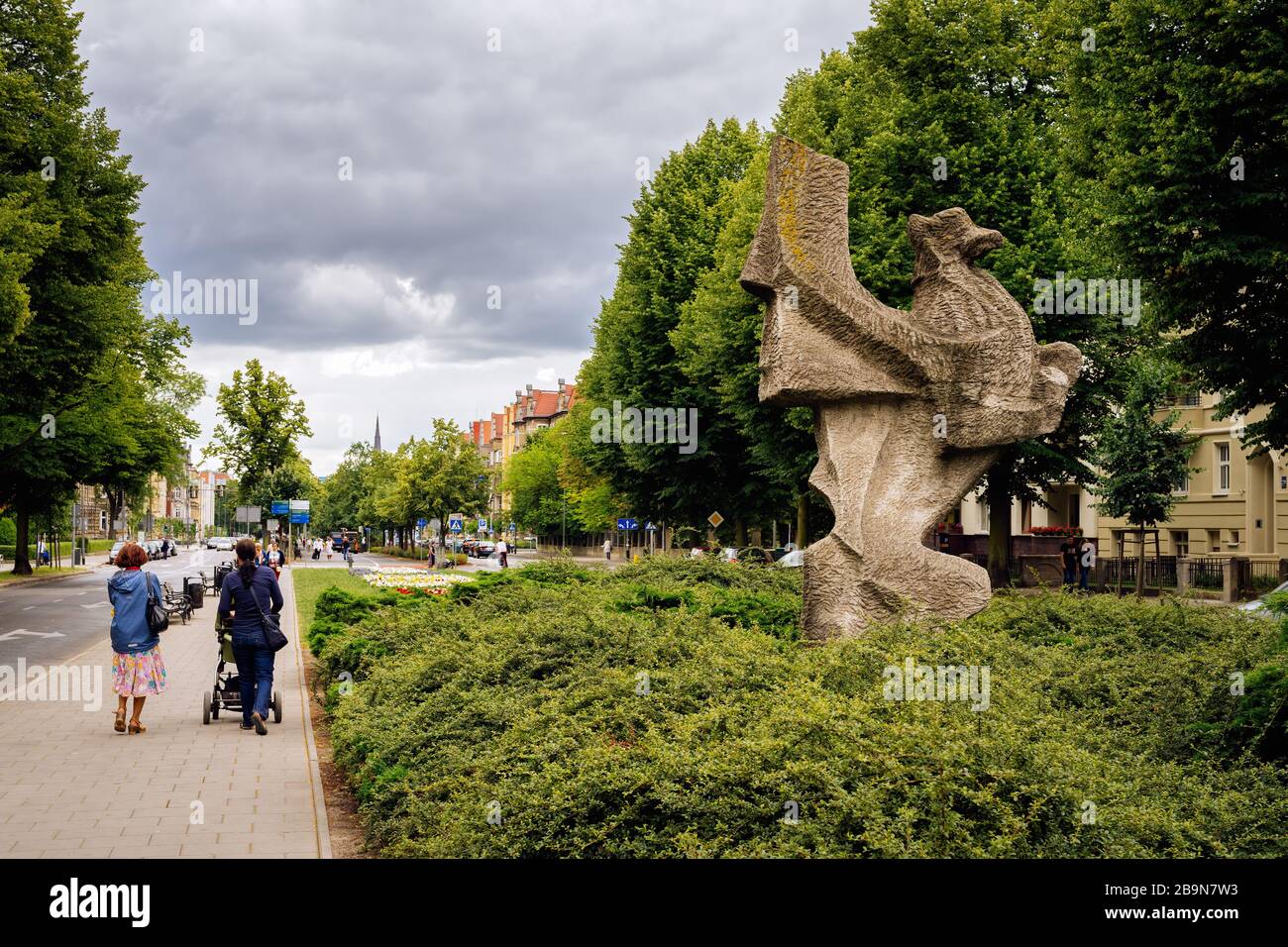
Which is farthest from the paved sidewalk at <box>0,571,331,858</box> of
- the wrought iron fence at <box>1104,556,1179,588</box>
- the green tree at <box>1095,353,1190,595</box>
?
the wrought iron fence at <box>1104,556,1179,588</box>

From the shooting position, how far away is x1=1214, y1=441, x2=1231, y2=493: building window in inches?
1662

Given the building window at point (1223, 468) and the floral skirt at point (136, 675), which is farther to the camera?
the building window at point (1223, 468)

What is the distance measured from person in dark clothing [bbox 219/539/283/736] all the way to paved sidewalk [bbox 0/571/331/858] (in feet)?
1.06

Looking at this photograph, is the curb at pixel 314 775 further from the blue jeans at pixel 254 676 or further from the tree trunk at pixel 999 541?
the tree trunk at pixel 999 541

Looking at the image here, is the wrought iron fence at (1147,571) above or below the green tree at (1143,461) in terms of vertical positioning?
below

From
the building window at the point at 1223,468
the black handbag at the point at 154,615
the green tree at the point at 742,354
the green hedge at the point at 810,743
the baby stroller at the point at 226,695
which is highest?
the green tree at the point at 742,354

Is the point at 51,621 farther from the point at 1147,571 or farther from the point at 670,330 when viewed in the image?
the point at 1147,571

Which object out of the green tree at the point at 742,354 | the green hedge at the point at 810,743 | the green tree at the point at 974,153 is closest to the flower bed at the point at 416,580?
the green tree at the point at 742,354

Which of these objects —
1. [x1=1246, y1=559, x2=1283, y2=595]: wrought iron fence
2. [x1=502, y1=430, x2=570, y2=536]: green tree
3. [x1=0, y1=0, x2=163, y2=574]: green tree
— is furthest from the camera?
[x1=502, y1=430, x2=570, y2=536]: green tree

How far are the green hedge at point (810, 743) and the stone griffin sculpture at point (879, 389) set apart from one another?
1254 mm

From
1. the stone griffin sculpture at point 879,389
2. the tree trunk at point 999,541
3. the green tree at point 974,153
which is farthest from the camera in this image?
the tree trunk at point 999,541

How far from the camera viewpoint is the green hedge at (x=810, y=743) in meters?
5.02

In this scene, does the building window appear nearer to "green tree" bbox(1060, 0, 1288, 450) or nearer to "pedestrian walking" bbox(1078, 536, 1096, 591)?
"pedestrian walking" bbox(1078, 536, 1096, 591)

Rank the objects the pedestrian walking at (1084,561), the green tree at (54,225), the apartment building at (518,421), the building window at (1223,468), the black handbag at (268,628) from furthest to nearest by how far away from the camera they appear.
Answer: the apartment building at (518,421)
the building window at (1223,468)
the pedestrian walking at (1084,561)
the green tree at (54,225)
the black handbag at (268,628)
